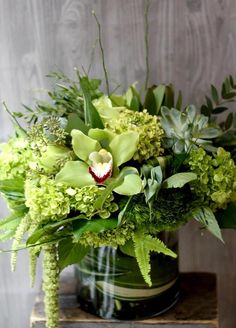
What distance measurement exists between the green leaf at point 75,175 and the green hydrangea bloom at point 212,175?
0.20m

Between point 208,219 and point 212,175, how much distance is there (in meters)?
0.08

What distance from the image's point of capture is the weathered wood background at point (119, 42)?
1.44 meters

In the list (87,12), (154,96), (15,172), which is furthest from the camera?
(87,12)

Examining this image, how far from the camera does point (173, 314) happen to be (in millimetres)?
1314

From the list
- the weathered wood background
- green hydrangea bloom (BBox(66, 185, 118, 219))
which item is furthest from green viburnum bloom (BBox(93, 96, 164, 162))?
the weathered wood background

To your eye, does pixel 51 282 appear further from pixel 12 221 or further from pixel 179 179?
pixel 179 179

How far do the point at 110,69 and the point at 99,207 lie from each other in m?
0.50

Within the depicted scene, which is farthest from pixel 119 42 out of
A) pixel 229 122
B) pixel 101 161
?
pixel 101 161

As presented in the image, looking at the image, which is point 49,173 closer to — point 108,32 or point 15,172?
point 15,172

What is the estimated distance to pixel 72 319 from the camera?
132 cm

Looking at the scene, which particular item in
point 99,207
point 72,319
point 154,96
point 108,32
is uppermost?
point 108,32

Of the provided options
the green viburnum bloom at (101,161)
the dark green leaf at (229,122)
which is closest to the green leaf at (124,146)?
the green viburnum bloom at (101,161)

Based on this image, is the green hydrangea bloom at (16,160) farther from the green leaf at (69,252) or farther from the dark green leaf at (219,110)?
the dark green leaf at (219,110)

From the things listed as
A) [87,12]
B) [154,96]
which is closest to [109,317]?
[154,96]
